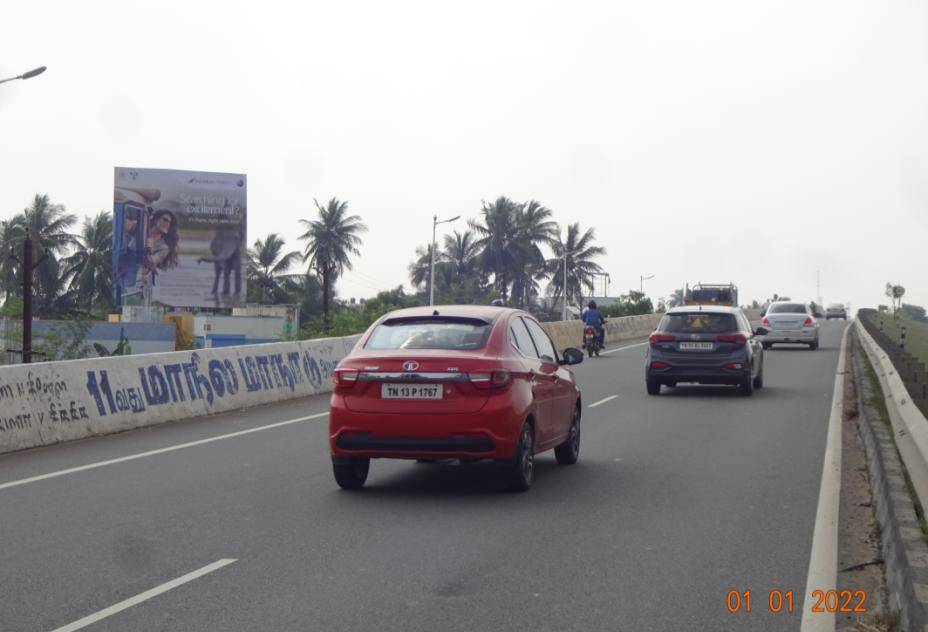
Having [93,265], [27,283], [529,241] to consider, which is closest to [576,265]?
[529,241]

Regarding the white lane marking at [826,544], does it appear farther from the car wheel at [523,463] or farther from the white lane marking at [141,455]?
the white lane marking at [141,455]

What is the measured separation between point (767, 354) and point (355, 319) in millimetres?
13748

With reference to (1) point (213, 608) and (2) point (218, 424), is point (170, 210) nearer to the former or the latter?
(2) point (218, 424)

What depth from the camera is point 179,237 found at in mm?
52375

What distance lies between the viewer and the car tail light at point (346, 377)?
938cm

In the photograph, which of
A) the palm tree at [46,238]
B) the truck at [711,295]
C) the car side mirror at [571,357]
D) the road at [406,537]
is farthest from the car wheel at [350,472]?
the palm tree at [46,238]

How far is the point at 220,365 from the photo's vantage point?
17594 mm

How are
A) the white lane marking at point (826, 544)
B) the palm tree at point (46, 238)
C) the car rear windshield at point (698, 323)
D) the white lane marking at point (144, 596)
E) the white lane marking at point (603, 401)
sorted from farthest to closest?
the palm tree at point (46, 238), the car rear windshield at point (698, 323), the white lane marking at point (603, 401), the white lane marking at point (826, 544), the white lane marking at point (144, 596)

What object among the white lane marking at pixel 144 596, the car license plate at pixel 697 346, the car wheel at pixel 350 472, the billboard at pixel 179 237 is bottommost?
the white lane marking at pixel 144 596

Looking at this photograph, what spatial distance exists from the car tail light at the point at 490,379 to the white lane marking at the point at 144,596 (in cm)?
282

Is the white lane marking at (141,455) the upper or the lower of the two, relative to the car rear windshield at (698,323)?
lower

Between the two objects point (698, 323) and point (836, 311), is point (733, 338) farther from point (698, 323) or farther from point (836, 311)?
point (836, 311)

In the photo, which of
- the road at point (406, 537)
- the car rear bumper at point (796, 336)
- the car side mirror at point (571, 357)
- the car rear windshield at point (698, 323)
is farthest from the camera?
the car rear bumper at point (796, 336)

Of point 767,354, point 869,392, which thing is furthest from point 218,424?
point 767,354
